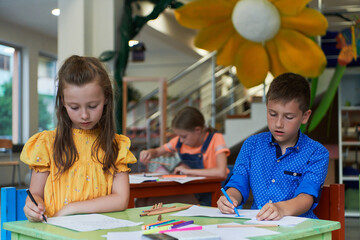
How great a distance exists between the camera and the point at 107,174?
1.59m

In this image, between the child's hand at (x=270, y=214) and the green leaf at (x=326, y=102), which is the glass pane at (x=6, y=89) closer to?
the green leaf at (x=326, y=102)

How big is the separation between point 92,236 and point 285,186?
2.81 ft

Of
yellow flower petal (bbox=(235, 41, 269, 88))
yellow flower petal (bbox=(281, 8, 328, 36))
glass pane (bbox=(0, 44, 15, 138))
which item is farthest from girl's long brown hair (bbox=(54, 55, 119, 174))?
glass pane (bbox=(0, 44, 15, 138))

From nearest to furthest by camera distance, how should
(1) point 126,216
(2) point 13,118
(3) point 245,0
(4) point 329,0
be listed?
(1) point 126,216 < (3) point 245,0 < (4) point 329,0 < (2) point 13,118

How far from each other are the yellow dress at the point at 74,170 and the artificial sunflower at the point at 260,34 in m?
2.58

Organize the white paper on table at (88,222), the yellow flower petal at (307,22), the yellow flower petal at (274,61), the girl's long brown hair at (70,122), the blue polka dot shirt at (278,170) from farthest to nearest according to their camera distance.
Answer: the yellow flower petal at (274,61), the yellow flower petal at (307,22), the blue polka dot shirt at (278,170), the girl's long brown hair at (70,122), the white paper on table at (88,222)

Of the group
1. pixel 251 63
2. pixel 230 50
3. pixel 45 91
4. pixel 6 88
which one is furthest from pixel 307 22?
pixel 45 91

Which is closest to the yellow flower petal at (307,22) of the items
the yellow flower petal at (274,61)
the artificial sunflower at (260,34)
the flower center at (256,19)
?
the artificial sunflower at (260,34)

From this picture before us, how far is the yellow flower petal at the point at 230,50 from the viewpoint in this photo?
447 centimetres

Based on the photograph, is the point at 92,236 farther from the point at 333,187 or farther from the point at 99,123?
the point at 333,187

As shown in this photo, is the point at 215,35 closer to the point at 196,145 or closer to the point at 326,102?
the point at 326,102

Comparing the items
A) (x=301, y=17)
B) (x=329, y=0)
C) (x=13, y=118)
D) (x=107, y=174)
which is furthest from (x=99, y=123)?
(x=13, y=118)

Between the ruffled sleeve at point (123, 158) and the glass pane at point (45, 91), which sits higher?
the glass pane at point (45, 91)

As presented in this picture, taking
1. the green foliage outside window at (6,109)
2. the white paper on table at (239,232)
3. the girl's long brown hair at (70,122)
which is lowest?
the white paper on table at (239,232)
